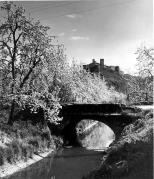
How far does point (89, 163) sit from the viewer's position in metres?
34.6

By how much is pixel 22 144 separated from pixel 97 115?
40.4 ft

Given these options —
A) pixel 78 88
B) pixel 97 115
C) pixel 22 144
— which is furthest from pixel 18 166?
pixel 78 88

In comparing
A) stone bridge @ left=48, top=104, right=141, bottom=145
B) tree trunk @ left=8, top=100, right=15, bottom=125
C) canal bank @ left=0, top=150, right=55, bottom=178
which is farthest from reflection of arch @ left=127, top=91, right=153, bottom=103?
canal bank @ left=0, top=150, right=55, bottom=178

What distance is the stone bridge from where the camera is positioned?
135ft

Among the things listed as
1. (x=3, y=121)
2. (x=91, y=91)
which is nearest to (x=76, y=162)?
(x=3, y=121)

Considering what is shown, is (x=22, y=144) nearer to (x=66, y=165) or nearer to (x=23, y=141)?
(x=23, y=141)

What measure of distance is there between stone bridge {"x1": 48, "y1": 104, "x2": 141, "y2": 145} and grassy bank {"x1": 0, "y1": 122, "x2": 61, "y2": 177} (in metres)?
3.69

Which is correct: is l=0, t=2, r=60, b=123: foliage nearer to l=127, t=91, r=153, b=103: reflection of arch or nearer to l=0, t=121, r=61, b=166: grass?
l=0, t=121, r=61, b=166: grass

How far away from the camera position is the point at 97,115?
4325 cm

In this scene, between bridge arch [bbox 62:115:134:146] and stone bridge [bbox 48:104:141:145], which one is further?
bridge arch [bbox 62:115:134:146]

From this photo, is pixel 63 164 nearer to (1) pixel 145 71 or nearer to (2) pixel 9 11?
(2) pixel 9 11

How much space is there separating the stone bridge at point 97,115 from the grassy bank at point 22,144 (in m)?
3.69

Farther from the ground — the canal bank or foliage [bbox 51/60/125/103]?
foliage [bbox 51/60/125/103]

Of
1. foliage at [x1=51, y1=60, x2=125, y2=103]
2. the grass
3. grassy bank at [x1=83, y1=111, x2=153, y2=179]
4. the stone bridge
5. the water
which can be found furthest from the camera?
foliage at [x1=51, y1=60, x2=125, y2=103]
